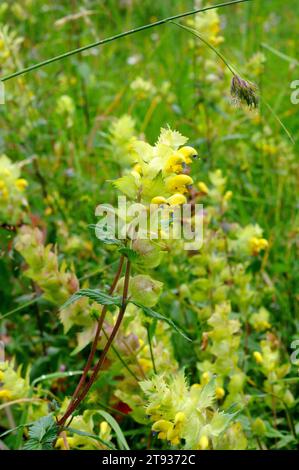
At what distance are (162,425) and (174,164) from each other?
31cm

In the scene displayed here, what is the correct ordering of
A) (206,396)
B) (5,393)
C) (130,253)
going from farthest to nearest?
1. (5,393)
2. (206,396)
3. (130,253)

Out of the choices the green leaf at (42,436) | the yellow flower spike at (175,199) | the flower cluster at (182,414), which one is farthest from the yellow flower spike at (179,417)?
the yellow flower spike at (175,199)

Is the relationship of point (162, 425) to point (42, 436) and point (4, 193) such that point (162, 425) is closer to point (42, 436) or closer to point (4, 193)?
point (42, 436)

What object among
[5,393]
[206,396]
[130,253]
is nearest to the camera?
[130,253]

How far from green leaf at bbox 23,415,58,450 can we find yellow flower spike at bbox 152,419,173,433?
0.12 meters

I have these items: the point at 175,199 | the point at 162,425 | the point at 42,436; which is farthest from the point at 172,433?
the point at 175,199

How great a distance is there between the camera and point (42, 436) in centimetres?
82

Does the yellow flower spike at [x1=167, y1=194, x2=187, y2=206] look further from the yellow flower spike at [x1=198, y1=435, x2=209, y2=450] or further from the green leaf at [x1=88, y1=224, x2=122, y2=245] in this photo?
the yellow flower spike at [x1=198, y1=435, x2=209, y2=450]

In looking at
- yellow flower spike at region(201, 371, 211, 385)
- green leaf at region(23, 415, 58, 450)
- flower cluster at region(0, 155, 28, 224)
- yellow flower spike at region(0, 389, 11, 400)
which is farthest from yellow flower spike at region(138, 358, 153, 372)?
flower cluster at region(0, 155, 28, 224)

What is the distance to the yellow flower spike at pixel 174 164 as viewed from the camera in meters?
0.82

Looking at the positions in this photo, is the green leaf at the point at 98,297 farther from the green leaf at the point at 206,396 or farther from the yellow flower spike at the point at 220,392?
the yellow flower spike at the point at 220,392

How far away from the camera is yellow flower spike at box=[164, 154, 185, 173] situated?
2.68 ft

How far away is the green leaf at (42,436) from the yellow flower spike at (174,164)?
0.32 meters
